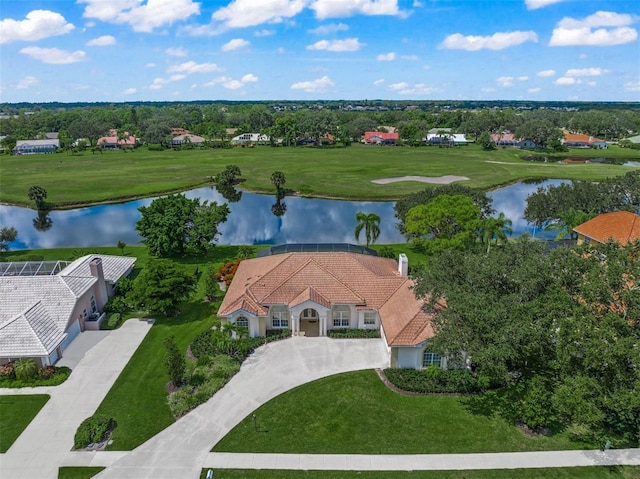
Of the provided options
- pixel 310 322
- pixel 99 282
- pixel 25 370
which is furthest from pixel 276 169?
pixel 25 370

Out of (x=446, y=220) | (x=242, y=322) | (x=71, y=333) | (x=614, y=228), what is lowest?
(x=71, y=333)

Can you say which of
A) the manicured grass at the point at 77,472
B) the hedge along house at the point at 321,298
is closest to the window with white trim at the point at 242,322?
the hedge along house at the point at 321,298

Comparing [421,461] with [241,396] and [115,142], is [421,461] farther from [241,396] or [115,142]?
[115,142]

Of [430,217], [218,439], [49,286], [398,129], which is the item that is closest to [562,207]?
[430,217]

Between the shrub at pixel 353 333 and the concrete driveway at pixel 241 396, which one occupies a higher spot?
the shrub at pixel 353 333

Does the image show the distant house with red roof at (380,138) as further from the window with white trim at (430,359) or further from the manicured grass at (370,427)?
the manicured grass at (370,427)
